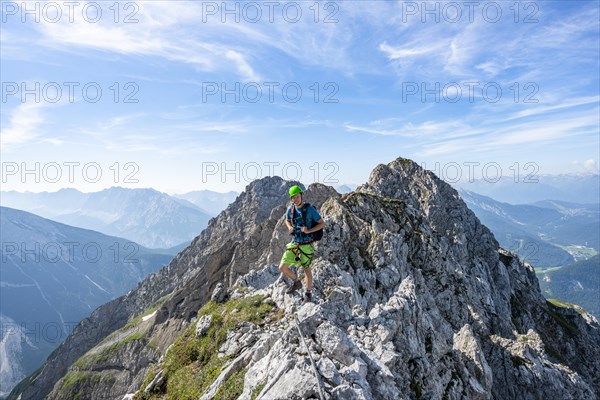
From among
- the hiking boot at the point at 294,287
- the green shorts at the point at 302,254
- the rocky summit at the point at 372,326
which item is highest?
the green shorts at the point at 302,254

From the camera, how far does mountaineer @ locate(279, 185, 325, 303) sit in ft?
57.6

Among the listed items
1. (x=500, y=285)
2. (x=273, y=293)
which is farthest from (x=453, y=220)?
(x=273, y=293)

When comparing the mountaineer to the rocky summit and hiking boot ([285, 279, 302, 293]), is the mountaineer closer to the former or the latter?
hiking boot ([285, 279, 302, 293])

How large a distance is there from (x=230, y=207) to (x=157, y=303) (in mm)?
Answer: 58361

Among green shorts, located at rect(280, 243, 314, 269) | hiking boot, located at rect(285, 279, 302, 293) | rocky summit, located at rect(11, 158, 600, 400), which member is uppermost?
green shorts, located at rect(280, 243, 314, 269)

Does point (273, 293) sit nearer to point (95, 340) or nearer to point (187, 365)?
point (187, 365)

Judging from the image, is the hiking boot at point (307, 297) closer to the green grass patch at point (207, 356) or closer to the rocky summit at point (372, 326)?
the rocky summit at point (372, 326)

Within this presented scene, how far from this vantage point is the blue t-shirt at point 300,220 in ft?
57.8

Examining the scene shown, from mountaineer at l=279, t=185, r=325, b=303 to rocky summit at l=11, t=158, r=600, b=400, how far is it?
2204mm

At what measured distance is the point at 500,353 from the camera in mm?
41875

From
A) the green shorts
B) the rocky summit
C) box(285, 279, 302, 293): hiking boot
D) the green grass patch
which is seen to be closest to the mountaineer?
the green shorts

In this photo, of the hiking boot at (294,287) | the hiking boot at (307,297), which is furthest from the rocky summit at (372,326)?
the hiking boot at (307,297)

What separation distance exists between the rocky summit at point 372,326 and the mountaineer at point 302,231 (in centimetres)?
220

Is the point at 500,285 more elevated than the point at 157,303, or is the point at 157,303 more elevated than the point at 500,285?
the point at 500,285
